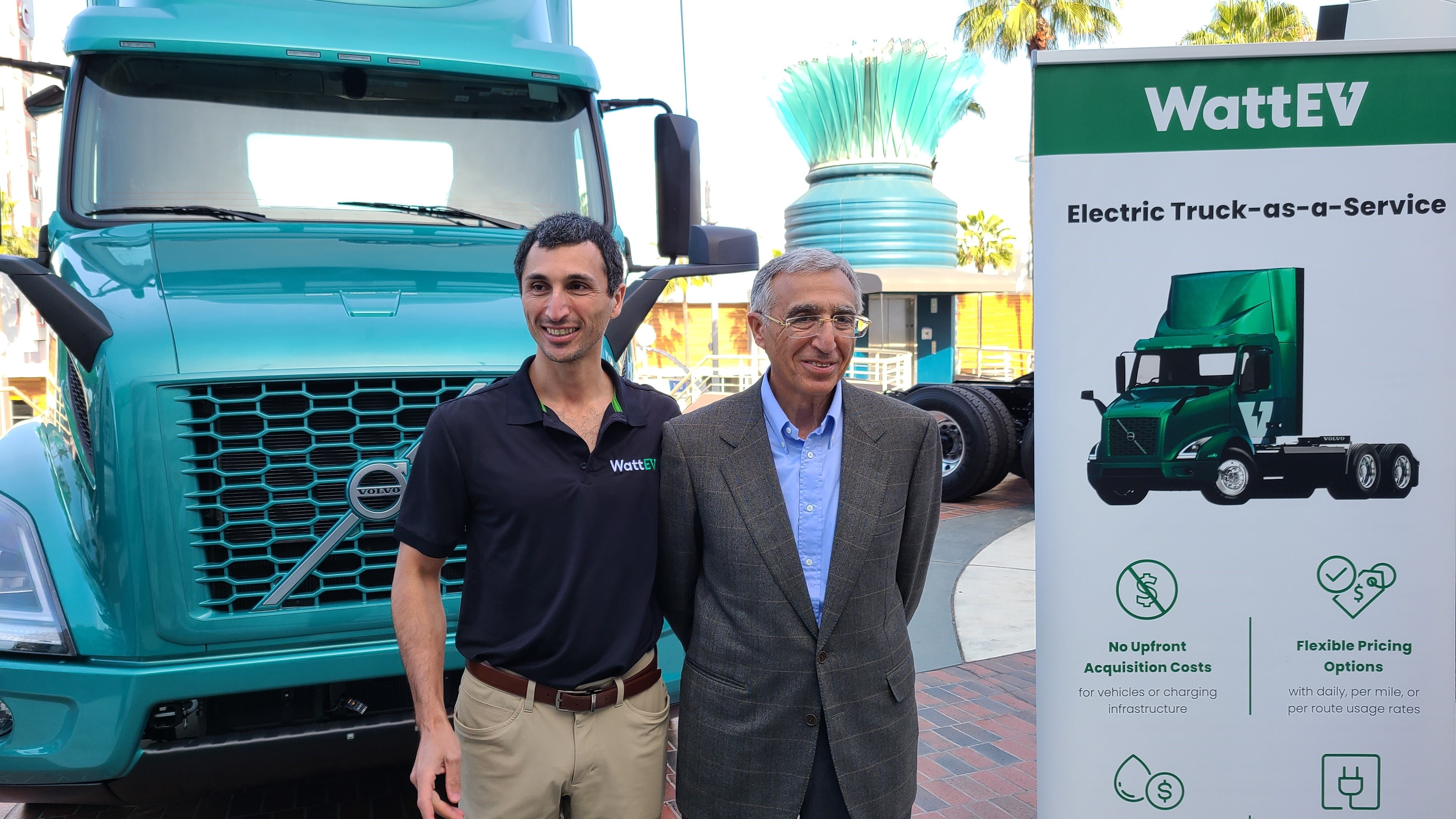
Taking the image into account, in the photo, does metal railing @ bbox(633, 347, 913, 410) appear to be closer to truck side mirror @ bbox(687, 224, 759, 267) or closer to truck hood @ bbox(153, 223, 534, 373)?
truck side mirror @ bbox(687, 224, 759, 267)

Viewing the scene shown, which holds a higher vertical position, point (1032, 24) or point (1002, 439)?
point (1032, 24)

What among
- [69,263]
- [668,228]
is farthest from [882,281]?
[69,263]

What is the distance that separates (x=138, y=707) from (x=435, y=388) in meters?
1.19

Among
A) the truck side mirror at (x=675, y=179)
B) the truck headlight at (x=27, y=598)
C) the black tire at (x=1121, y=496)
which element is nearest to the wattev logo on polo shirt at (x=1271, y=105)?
the black tire at (x=1121, y=496)

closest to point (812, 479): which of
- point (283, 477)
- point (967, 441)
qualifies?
point (283, 477)

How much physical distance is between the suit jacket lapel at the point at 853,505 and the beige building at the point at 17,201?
1957 cm

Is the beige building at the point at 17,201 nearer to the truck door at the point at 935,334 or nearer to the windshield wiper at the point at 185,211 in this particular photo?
the truck door at the point at 935,334

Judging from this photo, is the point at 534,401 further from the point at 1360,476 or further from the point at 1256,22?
the point at 1256,22

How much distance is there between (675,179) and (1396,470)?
114 inches

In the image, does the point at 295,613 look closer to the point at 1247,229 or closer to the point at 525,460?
the point at 525,460

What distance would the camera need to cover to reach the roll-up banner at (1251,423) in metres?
2.65

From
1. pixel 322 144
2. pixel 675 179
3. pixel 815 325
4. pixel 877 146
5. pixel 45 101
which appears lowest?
pixel 815 325

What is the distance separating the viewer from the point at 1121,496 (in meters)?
2.74

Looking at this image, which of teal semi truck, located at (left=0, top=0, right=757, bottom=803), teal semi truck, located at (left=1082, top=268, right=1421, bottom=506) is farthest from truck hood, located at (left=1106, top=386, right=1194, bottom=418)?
teal semi truck, located at (left=0, top=0, right=757, bottom=803)
